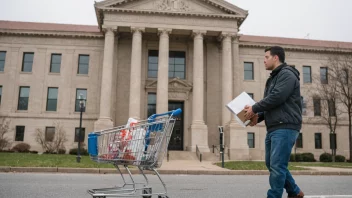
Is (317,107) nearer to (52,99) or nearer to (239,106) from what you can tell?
(52,99)

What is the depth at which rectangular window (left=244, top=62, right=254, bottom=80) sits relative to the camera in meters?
36.9

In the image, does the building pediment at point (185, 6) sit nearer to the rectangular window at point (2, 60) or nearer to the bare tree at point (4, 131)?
the rectangular window at point (2, 60)

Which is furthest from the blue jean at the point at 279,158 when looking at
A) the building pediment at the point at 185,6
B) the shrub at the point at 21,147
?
the shrub at the point at 21,147

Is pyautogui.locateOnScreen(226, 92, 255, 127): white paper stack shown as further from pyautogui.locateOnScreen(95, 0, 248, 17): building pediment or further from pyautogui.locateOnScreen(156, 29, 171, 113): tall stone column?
pyautogui.locateOnScreen(95, 0, 248, 17): building pediment

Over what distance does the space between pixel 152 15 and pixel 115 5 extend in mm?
3596

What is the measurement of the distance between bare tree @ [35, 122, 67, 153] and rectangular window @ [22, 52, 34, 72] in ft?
22.6

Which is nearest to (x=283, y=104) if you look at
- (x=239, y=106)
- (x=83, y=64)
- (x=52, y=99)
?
(x=239, y=106)

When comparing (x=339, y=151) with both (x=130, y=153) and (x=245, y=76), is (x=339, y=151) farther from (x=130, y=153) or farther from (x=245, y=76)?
(x=130, y=153)

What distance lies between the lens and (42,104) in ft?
109

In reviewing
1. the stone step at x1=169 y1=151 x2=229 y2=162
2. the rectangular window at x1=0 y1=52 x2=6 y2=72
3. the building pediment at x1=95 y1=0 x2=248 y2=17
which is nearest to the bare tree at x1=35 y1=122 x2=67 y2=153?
the rectangular window at x1=0 y1=52 x2=6 y2=72

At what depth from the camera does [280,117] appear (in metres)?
4.40

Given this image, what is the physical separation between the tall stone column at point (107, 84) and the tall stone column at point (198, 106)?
748cm

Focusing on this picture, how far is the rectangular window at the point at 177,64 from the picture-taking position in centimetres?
3438

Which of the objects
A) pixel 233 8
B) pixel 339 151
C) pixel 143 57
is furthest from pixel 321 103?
pixel 143 57
